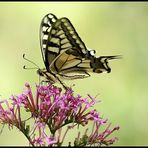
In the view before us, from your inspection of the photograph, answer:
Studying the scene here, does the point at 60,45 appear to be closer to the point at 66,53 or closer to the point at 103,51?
the point at 66,53

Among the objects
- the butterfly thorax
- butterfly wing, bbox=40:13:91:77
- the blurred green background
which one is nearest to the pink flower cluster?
the butterfly thorax

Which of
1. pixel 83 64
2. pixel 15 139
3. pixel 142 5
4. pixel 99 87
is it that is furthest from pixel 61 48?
pixel 142 5

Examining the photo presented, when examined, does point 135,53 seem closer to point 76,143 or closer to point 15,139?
point 15,139

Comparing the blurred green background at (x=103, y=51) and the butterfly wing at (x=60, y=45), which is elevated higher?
the butterfly wing at (x=60, y=45)

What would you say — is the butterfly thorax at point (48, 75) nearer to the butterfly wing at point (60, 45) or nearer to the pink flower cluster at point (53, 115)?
the butterfly wing at point (60, 45)

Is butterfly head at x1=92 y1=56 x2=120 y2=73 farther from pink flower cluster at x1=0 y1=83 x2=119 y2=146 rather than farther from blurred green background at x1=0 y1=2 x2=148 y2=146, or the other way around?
blurred green background at x1=0 y1=2 x2=148 y2=146

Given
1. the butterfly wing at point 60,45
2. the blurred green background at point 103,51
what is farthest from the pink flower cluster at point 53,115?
the blurred green background at point 103,51
